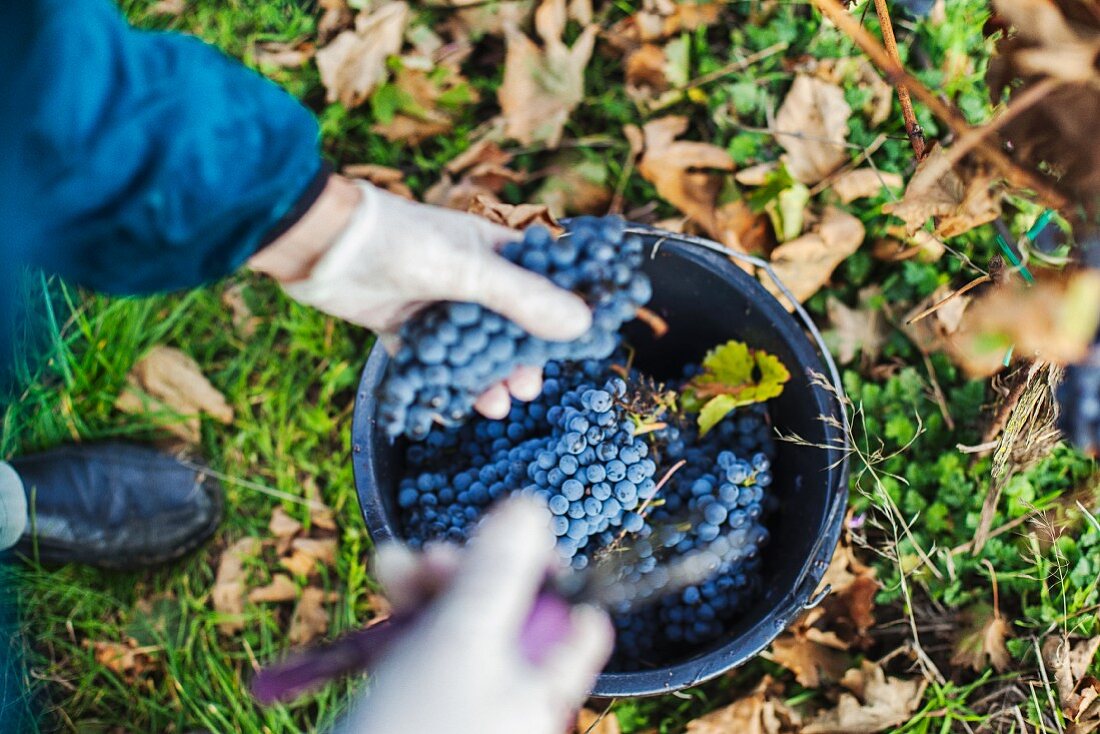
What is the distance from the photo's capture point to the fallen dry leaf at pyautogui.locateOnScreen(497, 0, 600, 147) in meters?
2.18

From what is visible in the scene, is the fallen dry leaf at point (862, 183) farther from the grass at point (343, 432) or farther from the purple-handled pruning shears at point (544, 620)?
the purple-handled pruning shears at point (544, 620)

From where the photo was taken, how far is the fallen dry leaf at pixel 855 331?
77.0 inches

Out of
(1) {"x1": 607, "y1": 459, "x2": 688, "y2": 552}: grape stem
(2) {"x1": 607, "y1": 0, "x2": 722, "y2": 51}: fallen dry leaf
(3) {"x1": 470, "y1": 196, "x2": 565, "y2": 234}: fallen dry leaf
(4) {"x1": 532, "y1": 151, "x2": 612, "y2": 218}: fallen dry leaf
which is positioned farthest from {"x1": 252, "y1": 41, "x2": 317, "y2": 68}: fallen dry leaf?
(1) {"x1": 607, "y1": 459, "x2": 688, "y2": 552}: grape stem

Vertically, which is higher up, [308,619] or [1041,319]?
[1041,319]

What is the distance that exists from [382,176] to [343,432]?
0.67 m

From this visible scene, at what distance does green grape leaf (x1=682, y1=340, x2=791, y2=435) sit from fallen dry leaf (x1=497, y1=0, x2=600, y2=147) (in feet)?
2.89

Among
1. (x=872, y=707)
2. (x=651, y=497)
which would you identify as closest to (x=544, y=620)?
(x=651, y=497)

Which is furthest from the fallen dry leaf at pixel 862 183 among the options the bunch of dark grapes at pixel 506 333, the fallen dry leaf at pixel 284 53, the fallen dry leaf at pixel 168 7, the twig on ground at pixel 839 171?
the fallen dry leaf at pixel 168 7

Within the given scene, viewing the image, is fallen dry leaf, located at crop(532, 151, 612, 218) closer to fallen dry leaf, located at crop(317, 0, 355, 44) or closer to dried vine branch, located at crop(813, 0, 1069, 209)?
fallen dry leaf, located at crop(317, 0, 355, 44)

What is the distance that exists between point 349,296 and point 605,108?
119 centimetres

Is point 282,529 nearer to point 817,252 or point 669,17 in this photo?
point 817,252

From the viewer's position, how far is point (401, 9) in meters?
2.27

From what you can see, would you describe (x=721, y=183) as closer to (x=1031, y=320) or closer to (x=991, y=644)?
(x=991, y=644)

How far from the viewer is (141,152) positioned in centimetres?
106
